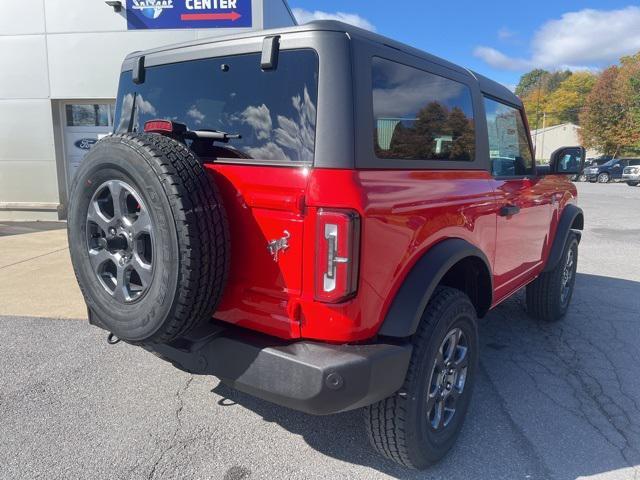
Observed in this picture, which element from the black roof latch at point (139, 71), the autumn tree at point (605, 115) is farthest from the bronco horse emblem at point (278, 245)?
the autumn tree at point (605, 115)

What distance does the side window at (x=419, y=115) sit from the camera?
7.21ft

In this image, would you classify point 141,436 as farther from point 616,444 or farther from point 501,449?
point 616,444

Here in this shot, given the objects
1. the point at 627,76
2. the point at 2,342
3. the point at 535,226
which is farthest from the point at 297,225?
the point at 627,76

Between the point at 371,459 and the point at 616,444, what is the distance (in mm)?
1402

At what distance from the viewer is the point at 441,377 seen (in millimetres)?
2545

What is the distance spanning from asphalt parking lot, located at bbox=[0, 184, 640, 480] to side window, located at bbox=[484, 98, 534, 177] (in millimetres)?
1483

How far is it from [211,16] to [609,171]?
31.2m

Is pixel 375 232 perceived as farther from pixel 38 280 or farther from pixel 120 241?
pixel 38 280

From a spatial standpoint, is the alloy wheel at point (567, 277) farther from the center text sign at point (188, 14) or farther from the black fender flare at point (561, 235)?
the center text sign at point (188, 14)

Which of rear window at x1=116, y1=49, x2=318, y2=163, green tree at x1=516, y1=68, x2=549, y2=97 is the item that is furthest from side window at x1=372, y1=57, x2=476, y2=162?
green tree at x1=516, y1=68, x2=549, y2=97

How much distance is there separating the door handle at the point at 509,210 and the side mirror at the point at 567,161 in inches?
37.6

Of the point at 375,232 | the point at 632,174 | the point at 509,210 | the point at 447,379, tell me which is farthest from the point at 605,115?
the point at 375,232

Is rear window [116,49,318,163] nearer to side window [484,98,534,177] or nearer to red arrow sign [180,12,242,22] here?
side window [484,98,534,177]

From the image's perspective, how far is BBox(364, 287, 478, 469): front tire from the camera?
2.26 m
